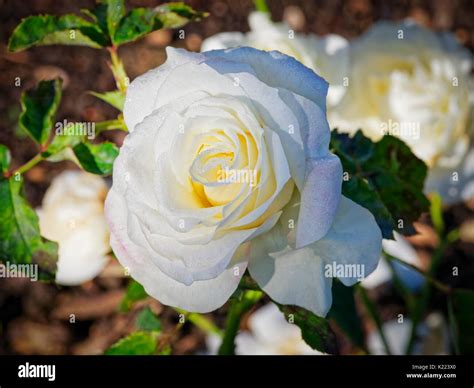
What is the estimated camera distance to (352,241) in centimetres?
46

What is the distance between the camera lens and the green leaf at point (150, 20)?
553 millimetres

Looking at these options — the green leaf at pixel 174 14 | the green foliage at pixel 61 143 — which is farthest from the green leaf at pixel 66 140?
the green leaf at pixel 174 14

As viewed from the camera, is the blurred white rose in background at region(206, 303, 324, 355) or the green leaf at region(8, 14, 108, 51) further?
the blurred white rose in background at region(206, 303, 324, 355)

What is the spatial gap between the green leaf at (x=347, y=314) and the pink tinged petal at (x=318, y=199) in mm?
291

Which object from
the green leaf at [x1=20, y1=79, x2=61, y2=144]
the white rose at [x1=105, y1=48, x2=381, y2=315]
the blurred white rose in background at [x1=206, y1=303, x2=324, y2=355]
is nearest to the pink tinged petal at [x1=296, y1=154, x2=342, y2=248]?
the white rose at [x1=105, y1=48, x2=381, y2=315]

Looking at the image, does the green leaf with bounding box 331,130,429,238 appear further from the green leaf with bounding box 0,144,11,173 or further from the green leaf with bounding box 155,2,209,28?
the green leaf with bounding box 0,144,11,173

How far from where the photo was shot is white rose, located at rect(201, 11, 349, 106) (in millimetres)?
651

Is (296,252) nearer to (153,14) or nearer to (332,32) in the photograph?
(153,14)

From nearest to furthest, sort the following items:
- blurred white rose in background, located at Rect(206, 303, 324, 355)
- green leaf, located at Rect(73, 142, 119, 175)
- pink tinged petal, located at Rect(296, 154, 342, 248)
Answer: pink tinged petal, located at Rect(296, 154, 342, 248) → green leaf, located at Rect(73, 142, 119, 175) → blurred white rose in background, located at Rect(206, 303, 324, 355)

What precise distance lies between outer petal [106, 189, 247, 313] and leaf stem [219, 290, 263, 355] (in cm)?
10

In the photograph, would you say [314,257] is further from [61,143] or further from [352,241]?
[61,143]

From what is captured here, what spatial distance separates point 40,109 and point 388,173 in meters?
0.28

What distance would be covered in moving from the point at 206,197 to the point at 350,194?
4.3 inches
